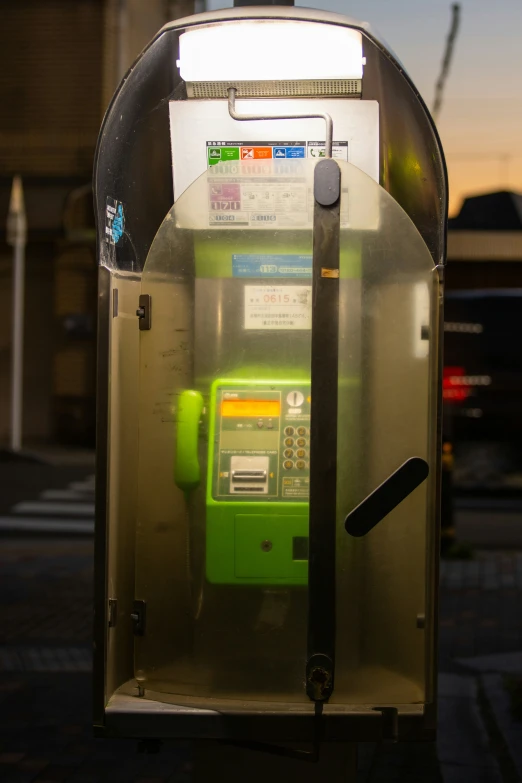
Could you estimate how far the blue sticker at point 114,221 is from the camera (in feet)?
12.9

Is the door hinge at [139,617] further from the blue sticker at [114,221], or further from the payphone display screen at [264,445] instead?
the blue sticker at [114,221]

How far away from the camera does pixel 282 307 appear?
3797 millimetres

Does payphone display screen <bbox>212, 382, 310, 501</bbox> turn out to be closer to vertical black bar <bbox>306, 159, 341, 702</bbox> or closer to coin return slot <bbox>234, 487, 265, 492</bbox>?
coin return slot <bbox>234, 487, 265, 492</bbox>

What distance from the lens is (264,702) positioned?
377 centimetres

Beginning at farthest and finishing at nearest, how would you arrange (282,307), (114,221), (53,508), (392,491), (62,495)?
(62,495) → (53,508) → (114,221) → (282,307) → (392,491)

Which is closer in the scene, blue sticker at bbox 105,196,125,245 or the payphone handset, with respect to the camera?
the payphone handset

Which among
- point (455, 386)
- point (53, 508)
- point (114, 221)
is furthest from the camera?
point (53, 508)

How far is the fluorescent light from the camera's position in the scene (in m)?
3.83

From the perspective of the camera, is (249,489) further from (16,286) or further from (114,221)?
(16,286)

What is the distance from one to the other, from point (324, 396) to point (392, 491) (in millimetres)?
398

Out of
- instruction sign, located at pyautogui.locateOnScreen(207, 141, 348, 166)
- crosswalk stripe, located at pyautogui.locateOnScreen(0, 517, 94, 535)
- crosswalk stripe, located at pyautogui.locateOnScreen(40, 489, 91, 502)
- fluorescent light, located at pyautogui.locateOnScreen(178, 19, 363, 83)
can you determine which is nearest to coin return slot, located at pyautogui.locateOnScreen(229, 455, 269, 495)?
instruction sign, located at pyautogui.locateOnScreen(207, 141, 348, 166)

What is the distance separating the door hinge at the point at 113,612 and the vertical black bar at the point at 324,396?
68 cm

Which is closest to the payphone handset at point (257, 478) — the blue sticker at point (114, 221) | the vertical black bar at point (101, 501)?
the vertical black bar at point (101, 501)

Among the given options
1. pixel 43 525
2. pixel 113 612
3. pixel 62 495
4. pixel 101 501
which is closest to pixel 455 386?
pixel 43 525
